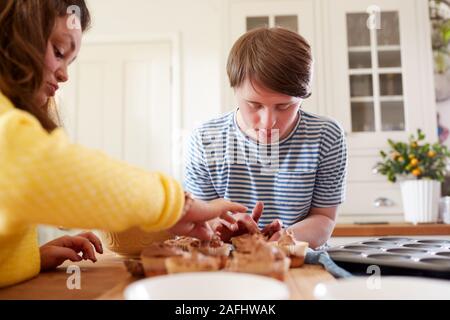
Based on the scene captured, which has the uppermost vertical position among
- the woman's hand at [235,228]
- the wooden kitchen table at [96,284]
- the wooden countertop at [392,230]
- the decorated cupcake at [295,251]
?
the woman's hand at [235,228]

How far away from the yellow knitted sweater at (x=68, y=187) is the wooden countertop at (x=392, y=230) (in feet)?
5.09

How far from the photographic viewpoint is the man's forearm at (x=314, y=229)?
1.01 metres

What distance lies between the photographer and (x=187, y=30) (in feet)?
9.62

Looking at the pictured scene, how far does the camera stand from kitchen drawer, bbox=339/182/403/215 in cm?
222

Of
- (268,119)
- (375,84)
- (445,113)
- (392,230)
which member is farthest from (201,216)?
(445,113)

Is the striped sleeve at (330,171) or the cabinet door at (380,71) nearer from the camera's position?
the striped sleeve at (330,171)

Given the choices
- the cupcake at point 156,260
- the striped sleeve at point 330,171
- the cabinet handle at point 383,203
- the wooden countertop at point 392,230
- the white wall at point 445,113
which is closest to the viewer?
the cupcake at point 156,260

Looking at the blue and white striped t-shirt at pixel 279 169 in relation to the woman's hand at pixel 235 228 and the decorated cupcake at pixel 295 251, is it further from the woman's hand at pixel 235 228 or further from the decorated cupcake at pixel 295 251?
the decorated cupcake at pixel 295 251

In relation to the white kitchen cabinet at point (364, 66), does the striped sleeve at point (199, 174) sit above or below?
below

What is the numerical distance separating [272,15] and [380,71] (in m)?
0.63

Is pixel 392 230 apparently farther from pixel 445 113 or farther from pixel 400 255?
pixel 400 255

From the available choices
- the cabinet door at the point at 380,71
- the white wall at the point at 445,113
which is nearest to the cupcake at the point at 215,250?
the cabinet door at the point at 380,71

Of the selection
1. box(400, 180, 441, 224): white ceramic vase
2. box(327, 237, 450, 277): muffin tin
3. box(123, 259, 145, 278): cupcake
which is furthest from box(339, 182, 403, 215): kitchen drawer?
box(123, 259, 145, 278): cupcake
